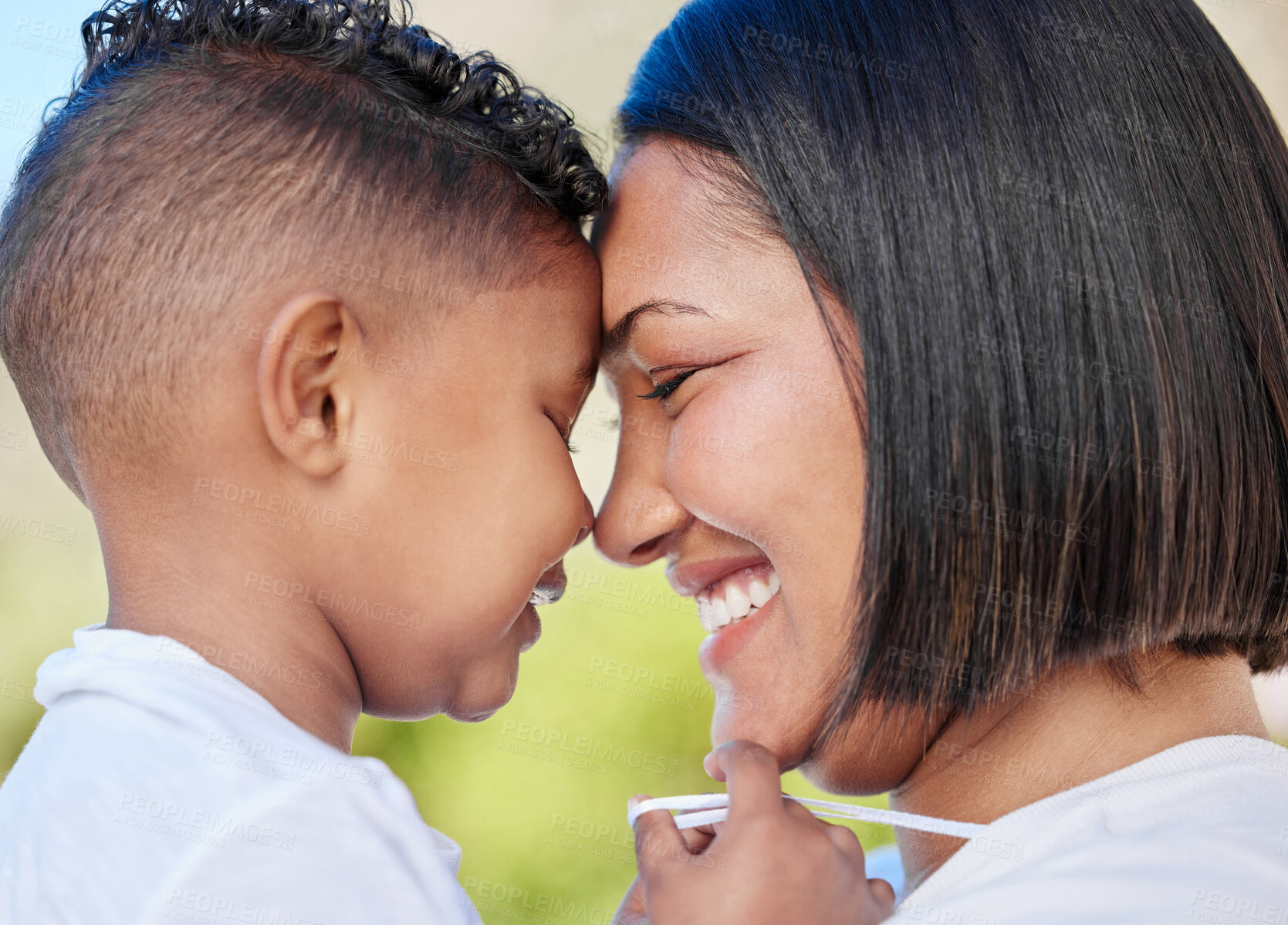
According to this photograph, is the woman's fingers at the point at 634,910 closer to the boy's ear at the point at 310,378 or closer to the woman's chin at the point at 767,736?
the woman's chin at the point at 767,736

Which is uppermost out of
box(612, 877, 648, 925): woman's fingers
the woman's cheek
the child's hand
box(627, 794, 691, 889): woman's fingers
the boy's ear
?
the boy's ear

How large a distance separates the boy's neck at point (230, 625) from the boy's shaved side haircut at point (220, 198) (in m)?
0.12

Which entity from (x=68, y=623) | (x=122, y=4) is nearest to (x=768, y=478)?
(x=122, y=4)

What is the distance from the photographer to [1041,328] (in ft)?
2.98

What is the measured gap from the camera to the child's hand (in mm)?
905

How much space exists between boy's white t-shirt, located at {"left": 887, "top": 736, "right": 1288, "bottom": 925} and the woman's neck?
39 mm

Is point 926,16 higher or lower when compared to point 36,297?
higher

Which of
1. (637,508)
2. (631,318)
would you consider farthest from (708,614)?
(631,318)

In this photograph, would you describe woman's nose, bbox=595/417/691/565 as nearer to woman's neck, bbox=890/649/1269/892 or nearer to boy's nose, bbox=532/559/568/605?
boy's nose, bbox=532/559/568/605

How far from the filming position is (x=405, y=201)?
109 centimetres

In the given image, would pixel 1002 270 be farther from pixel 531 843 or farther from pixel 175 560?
pixel 531 843

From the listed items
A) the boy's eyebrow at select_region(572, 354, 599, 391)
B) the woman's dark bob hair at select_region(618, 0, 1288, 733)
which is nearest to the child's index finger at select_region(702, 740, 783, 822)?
the woman's dark bob hair at select_region(618, 0, 1288, 733)

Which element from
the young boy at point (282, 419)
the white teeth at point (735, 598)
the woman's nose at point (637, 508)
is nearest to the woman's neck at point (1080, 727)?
the white teeth at point (735, 598)

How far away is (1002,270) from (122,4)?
1072mm
